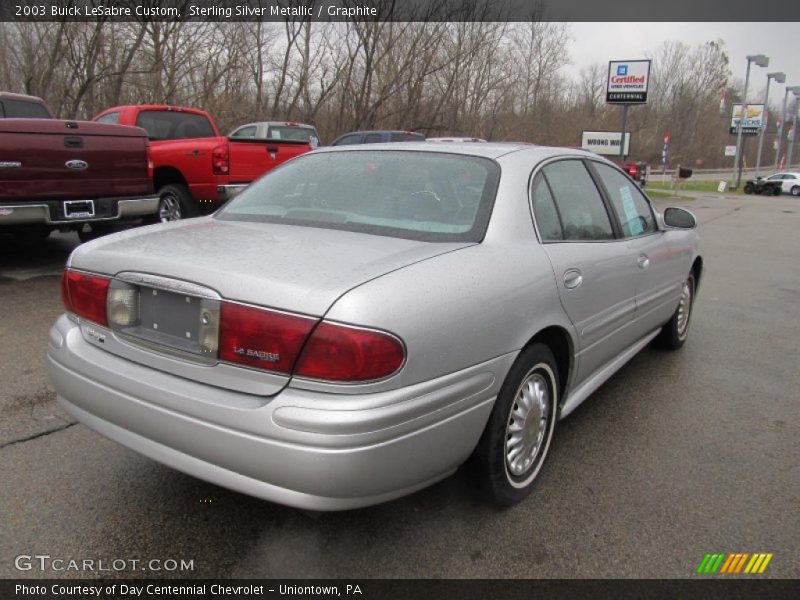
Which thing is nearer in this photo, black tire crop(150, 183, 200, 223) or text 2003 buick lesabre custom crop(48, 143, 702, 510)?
text 2003 buick lesabre custom crop(48, 143, 702, 510)

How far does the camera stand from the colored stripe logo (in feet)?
7.64

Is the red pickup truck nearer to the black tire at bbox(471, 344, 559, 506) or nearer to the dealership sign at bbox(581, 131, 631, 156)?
the black tire at bbox(471, 344, 559, 506)

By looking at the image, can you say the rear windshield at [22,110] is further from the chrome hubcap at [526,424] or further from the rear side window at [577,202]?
the chrome hubcap at [526,424]

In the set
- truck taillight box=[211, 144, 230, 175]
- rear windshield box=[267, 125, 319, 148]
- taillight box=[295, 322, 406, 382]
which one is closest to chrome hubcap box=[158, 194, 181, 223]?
truck taillight box=[211, 144, 230, 175]

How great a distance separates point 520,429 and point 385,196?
47.1 inches

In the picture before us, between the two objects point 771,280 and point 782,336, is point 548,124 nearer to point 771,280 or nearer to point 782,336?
point 771,280

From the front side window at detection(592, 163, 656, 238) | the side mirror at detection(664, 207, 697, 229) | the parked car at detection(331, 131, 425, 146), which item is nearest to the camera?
the front side window at detection(592, 163, 656, 238)

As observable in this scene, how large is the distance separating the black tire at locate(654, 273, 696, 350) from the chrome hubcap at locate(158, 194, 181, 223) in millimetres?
6651

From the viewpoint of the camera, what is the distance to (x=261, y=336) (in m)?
1.97

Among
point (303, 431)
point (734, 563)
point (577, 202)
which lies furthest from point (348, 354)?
point (577, 202)

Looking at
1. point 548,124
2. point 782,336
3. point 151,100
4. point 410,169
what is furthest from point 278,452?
point 548,124

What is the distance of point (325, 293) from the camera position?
1.94 m

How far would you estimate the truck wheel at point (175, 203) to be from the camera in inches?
340

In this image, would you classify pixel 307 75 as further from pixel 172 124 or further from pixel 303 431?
pixel 303 431
